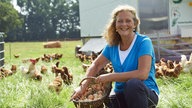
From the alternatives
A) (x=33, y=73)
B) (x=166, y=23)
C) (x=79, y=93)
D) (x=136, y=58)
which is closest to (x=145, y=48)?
(x=136, y=58)

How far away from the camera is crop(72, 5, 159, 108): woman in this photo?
3.58m

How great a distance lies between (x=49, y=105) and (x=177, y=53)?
8045 mm

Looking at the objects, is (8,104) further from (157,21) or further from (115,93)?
(157,21)

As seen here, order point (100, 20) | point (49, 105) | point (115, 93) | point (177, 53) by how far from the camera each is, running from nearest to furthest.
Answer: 1. point (115, 93)
2. point (49, 105)
3. point (177, 53)
4. point (100, 20)

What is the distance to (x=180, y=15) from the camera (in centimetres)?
1291

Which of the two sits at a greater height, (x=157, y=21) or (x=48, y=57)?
(x=157, y=21)

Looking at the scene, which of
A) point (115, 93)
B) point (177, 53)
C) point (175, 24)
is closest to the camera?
point (115, 93)

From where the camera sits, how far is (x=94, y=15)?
1421 centimetres

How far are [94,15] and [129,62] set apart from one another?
10.5 m

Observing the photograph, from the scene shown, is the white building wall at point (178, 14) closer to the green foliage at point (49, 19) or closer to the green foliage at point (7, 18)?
the green foliage at point (7, 18)

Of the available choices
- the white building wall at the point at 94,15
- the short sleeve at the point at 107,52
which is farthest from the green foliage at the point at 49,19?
the short sleeve at the point at 107,52

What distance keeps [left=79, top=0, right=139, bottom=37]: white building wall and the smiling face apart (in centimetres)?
986

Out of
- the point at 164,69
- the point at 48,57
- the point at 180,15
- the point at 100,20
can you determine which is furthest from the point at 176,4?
the point at 164,69

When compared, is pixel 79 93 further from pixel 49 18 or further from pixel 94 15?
pixel 49 18
